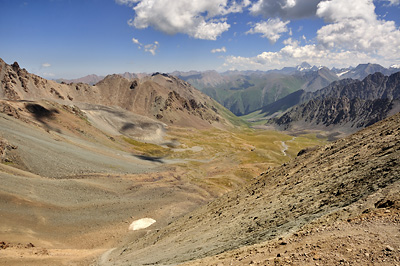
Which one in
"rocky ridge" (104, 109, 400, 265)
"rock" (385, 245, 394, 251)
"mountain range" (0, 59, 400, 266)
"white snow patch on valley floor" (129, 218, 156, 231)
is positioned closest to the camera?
"rock" (385, 245, 394, 251)

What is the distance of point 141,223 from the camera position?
53719 millimetres

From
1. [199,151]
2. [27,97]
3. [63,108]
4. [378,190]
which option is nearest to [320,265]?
[378,190]

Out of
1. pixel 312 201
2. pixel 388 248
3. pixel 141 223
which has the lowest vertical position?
pixel 141 223

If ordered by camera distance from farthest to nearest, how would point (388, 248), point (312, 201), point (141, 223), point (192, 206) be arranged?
point (192, 206) → point (141, 223) → point (312, 201) → point (388, 248)

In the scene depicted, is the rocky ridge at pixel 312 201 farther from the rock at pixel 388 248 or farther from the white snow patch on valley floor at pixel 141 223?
the white snow patch on valley floor at pixel 141 223

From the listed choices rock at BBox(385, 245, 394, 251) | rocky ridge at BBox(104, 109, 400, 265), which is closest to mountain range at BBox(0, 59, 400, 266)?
rock at BBox(385, 245, 394, 251)

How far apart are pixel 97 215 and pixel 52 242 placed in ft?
36.5

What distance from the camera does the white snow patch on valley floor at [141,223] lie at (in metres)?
52.0

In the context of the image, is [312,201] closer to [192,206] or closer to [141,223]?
[141,223]

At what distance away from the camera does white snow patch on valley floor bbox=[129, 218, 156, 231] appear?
171 feet

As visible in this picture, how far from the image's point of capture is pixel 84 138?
114 m

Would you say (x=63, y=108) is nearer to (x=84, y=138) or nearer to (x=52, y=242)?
(x=84, y=138)

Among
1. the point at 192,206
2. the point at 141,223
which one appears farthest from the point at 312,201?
the point at 192,206

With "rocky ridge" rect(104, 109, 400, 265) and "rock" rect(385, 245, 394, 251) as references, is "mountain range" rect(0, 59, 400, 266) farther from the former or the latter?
"rocky ridge" rect(104, 109, 400, 265)
